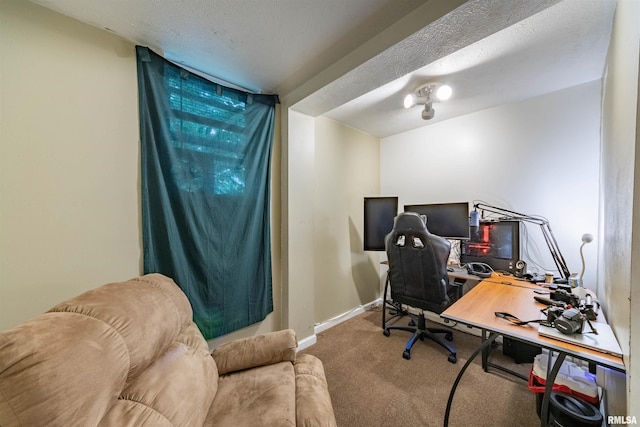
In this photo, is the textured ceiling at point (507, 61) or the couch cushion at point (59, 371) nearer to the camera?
the couch cushion at point (59, 371)

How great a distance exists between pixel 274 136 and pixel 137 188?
1.18m

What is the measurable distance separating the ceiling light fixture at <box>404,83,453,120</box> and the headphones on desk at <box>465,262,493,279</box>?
1.55m

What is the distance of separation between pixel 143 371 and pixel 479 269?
2610 millimetres

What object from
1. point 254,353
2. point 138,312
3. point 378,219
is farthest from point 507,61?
point 138,312

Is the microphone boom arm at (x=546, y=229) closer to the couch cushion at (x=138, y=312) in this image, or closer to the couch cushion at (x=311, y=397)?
the couch cushion at (x=311, y=397)

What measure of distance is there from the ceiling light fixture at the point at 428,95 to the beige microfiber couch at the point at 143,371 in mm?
2293

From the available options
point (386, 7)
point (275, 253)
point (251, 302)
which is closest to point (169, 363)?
point (251, 302)

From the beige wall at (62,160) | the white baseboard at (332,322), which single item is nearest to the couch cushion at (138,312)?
the beige wall at (62,160)

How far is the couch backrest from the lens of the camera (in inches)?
22.0

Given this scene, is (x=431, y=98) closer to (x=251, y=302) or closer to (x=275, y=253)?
(x=275, y=253)

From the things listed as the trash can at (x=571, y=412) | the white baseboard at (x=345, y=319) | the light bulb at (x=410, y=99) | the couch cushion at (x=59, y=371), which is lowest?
the white baseboard at (x=345, y=319)

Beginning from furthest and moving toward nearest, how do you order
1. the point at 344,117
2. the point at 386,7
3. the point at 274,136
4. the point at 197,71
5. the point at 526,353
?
1. the point at 344,117
2. the point at 274,136
3. the point at 526,353
4. the point at 197,71
5. the point at 386,7

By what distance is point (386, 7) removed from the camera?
1298 millimetres

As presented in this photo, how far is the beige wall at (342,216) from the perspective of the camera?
265 cm
